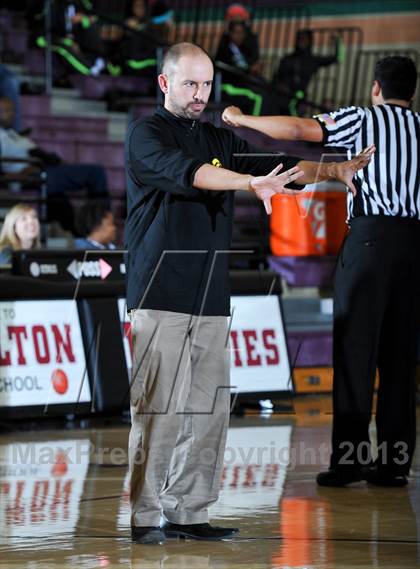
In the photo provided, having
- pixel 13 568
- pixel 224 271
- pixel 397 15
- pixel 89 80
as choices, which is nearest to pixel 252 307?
pixel 224 271

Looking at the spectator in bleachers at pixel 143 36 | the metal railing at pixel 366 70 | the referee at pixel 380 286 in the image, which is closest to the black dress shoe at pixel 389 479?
the referee at pixel 380 286

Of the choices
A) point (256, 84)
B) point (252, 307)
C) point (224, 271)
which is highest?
point (256, 84)

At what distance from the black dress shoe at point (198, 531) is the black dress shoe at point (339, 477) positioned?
4.98ft

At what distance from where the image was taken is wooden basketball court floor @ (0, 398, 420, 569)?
18.5ft

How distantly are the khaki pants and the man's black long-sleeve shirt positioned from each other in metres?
0.09

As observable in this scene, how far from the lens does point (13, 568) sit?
5.44 m

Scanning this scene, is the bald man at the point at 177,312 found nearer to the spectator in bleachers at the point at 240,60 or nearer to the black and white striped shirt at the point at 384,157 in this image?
the black and white striped shirt at the point at 384,157

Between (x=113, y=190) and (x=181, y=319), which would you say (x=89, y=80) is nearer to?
(x=113, y=190)

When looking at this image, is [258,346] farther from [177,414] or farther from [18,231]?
[177,414]

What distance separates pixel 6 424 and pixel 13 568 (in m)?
4.72

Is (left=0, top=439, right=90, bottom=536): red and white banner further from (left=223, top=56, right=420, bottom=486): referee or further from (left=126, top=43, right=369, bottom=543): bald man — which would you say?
(left=223, top=56, right=420, bottom=486): referee

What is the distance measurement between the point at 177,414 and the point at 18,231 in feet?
18.5

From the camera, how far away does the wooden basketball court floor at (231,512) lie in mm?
5652

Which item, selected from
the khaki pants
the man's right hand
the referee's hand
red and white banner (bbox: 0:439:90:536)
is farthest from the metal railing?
the khaki pants
